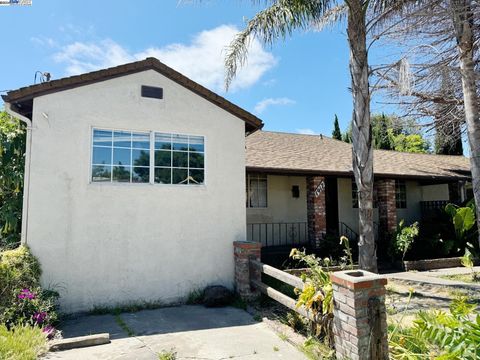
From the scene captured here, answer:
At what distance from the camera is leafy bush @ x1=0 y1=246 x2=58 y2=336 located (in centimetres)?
539

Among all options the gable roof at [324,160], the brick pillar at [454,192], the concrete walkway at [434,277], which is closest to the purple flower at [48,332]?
the gable roof at [324,160]

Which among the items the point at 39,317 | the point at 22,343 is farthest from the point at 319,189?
the point at 22,343

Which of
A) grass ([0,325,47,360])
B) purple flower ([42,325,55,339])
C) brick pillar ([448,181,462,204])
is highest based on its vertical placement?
brick pillar ([448,181,462,204])

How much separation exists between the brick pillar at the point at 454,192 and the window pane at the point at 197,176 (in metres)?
12.8

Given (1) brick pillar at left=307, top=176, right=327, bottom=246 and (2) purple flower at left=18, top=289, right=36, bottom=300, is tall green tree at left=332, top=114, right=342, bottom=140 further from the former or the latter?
(2) purple flower at left=18, top=289, right=36, bottom=300

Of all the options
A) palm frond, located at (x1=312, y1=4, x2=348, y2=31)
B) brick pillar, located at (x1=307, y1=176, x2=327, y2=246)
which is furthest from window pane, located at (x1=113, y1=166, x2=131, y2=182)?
brick pillar, located at (x1=307, y1=176, x2=327, y2=246)

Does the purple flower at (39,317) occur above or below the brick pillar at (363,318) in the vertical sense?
below

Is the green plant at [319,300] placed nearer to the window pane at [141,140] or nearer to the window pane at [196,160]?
the window pane at [196,160]

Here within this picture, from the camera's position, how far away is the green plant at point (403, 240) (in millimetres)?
11000

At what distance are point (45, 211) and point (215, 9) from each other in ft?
21.1

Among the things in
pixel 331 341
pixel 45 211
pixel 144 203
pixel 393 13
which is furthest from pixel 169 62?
pixel 331 341

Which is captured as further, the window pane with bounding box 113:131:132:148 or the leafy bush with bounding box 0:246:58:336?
the window pane with bounding box 113:131:132:148

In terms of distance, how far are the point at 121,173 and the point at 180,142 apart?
1.53 metres

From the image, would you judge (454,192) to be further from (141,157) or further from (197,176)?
(141,157)
